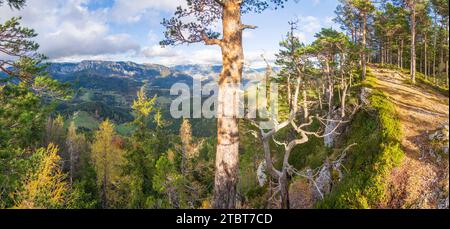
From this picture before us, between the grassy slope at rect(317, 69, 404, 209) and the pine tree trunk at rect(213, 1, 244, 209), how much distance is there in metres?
4.93

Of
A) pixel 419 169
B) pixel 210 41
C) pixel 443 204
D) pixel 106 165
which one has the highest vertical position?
pixel 210 41

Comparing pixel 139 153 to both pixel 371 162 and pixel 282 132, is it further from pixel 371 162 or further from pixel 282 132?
pixel 371 162

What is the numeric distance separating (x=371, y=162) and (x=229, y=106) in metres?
7.85

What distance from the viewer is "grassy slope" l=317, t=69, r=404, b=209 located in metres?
9.19

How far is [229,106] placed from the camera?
19.2 ft

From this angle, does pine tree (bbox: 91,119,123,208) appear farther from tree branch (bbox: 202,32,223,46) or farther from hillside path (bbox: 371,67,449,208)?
tree branch (bbox: 202,32,223,46)

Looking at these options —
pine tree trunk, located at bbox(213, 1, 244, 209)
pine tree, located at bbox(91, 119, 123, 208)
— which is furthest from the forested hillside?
pine tree, located at bbox(91, 119, 123, 208)

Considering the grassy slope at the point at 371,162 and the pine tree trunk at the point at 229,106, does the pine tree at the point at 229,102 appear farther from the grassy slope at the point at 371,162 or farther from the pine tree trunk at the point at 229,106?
the grassy slope at the point at 371,162

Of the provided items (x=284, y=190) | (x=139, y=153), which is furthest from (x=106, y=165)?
(x=284, y=190)

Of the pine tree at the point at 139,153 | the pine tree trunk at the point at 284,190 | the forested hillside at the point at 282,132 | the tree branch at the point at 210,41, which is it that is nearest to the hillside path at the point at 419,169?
the forested hillside at the point at 282,132

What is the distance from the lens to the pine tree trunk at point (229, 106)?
5.82 metres

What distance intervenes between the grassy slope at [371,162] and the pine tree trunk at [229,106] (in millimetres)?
4926

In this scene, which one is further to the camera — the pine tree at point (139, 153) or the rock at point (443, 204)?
the pine tree at point (139, 153)
